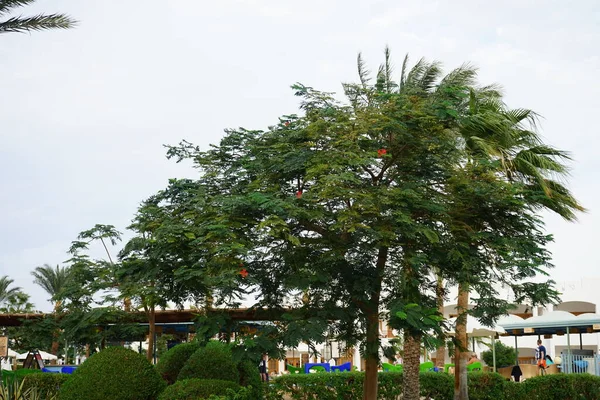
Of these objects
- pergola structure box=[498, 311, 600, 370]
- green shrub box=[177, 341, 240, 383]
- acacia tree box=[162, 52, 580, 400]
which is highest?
acacia tree box=[162, 52, 580, 400]

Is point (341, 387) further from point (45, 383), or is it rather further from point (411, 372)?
point (45, 383)

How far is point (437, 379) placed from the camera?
20.0m

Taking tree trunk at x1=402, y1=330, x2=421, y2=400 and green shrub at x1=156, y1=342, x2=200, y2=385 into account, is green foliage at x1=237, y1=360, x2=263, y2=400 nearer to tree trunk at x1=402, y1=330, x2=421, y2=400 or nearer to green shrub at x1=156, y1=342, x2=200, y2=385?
green shrub at x1=156, y1=342, x2=200, y2=385

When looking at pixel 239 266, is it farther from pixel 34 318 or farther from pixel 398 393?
pixel 34 318

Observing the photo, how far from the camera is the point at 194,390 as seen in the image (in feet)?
45.5

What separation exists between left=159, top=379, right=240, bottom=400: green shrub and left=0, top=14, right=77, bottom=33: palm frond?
815cm

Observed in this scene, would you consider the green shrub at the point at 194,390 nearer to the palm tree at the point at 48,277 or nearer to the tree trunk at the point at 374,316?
the tree trunk at the point at 374,316

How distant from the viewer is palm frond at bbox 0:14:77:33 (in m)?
15.2

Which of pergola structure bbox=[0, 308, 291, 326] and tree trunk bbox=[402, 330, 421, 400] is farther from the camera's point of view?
tree trunk bbox=[402, 330, 421, 400]

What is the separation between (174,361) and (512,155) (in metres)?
9.85

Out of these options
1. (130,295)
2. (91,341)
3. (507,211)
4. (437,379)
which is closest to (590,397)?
(437,379)

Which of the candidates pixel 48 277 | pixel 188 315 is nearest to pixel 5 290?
pixel 48 277

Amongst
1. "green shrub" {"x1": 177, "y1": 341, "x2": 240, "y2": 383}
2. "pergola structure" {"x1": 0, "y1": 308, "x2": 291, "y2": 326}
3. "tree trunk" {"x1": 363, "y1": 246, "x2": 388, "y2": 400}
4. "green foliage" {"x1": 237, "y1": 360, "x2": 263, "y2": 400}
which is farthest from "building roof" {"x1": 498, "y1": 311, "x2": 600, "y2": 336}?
"green shrub" {"x1": 177, "y1": 341, "x2": 240, "y2": 383}

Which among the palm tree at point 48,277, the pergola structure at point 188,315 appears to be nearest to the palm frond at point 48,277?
the palm tree at point 48,277
